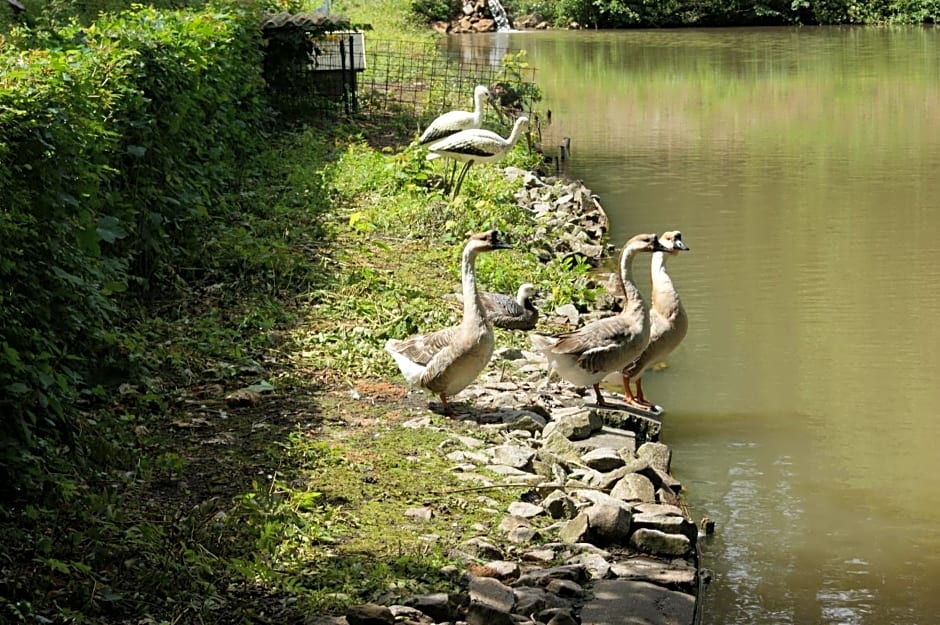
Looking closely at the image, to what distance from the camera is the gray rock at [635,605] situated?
6.01 m

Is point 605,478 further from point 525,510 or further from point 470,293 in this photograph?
point 470,293

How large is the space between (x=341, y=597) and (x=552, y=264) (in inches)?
314

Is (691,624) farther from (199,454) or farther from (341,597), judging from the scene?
(199,454)

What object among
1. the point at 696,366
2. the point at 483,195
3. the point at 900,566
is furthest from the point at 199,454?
the point at 483,195

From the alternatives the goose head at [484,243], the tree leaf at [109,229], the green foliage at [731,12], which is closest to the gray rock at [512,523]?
the goose head at [484,243]

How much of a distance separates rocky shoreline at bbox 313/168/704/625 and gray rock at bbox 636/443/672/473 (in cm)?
1

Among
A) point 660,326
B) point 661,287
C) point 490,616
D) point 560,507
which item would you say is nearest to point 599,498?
point 560,507

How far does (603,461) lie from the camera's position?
26.2ft

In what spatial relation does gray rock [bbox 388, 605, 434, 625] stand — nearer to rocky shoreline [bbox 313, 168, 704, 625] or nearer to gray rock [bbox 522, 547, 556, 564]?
rocky shoreline [bbox 313, 168, 704, 625]

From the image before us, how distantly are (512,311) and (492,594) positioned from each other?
5.22 meters

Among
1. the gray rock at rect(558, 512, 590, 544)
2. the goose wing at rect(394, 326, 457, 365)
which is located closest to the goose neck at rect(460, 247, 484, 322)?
Result: the goose wing at rect(394, 326, 457, 365)

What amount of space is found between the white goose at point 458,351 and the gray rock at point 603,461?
953 millimetres

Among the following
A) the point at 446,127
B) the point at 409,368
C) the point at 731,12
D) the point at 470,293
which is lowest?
the point at 409,368

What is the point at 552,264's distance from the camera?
44.3 feet
